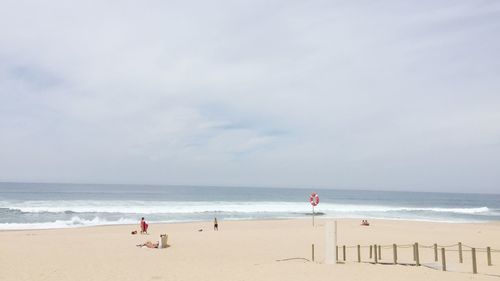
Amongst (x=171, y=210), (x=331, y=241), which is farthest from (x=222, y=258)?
(x=171, y=210)

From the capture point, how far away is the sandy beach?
41.3 ft

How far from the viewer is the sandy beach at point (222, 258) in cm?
1260

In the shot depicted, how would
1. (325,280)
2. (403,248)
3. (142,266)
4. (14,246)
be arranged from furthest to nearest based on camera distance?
(403,248), (14,246), (142,266), (325,280)

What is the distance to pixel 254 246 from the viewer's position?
800 inches

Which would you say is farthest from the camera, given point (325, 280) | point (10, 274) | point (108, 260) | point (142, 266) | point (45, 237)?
point (45, 237)

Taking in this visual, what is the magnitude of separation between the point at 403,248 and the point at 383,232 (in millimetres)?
7324

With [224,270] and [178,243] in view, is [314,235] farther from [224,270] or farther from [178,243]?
[224,270]

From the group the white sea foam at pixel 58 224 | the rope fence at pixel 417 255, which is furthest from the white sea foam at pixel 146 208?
the rope fence at pixel 417 255

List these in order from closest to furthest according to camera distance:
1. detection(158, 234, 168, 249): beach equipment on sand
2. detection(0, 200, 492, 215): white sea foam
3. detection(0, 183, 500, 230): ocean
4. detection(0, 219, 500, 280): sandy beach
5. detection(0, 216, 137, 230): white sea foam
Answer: detection(0, 219, 500, 280): sandy beach, detection(158, 234, 168, 249): beach equipment on sand, detection(0, 216, 137, 230): white sea foam, detection(0, 183, 500, 230): ocean, detection(0, 200, 492, 215): white sea foam

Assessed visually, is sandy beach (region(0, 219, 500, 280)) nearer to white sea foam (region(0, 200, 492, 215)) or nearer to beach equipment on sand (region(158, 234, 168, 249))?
beach equipment on sand (region(158, 234, 168, 249))

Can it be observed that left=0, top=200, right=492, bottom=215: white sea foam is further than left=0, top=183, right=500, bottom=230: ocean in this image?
Yes

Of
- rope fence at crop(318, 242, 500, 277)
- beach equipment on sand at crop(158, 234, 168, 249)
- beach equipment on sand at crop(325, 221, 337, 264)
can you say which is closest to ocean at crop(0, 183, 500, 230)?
beach equipment on sand at crop(158, 234, 168, 249)

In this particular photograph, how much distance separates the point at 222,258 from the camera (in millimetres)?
16734

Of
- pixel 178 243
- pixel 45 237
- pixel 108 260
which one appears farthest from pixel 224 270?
pixel 45 237
